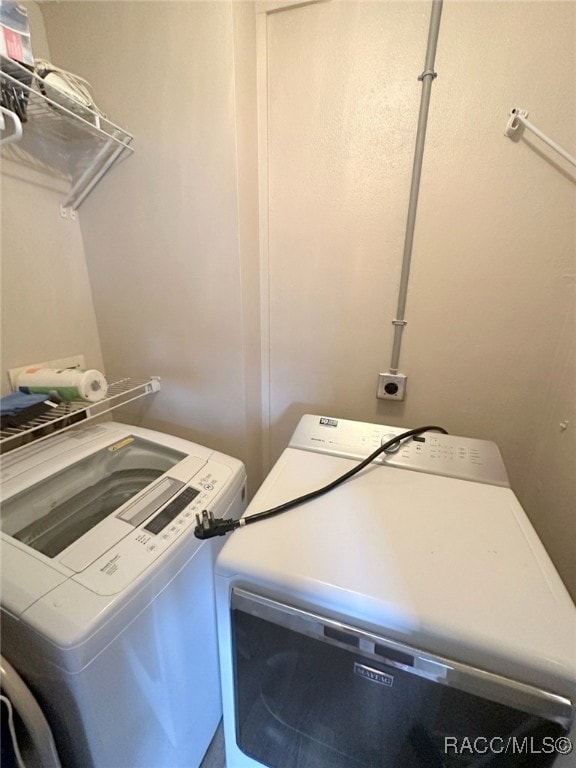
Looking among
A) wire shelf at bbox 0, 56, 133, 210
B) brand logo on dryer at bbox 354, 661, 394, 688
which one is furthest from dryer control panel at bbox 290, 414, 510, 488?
wire shelf at bbox 0, 56, 133, 210

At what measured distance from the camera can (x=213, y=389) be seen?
1353 mm

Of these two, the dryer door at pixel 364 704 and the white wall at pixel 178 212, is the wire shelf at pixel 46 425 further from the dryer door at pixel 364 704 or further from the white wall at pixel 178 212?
the dryer door at pixel 364 704

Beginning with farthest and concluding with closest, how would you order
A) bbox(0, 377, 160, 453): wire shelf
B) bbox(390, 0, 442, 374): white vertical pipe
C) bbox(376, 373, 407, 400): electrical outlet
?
bbox(376, 373, 407, 400): electrical outlet
bbox(390, 0, 442, 374): white vertical pipe
bbox(0, 377, 160, 453): wire shelf

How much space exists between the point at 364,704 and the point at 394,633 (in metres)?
0.22

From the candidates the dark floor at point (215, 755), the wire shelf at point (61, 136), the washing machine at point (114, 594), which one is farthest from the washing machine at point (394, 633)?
the wire shelf at point (61, 136)

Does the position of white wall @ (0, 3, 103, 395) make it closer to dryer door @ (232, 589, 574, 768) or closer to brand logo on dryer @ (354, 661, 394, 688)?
dryer door @ (232, 589, 574, 768)

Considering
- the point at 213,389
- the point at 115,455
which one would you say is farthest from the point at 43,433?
the point at 213,389

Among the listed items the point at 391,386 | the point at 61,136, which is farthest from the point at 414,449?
the point at 61,136

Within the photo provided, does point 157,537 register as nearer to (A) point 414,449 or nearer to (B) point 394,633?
(B) point 394,633

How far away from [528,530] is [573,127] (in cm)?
122

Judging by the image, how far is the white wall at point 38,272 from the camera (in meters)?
1.04

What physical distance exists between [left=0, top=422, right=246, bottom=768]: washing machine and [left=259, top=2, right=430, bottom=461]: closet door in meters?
0.65

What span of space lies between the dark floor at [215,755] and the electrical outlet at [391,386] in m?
1.38

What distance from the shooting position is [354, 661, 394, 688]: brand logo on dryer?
1.90ft
